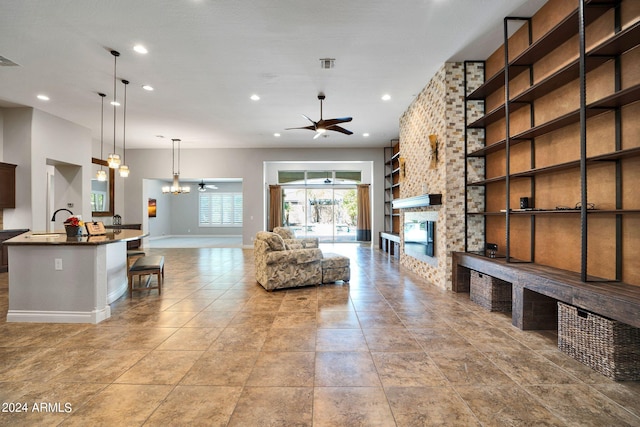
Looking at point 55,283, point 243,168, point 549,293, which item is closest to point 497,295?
point 549,293

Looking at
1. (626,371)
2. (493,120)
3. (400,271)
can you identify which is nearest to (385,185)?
(400,271)

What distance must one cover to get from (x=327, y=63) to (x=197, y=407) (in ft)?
15.1

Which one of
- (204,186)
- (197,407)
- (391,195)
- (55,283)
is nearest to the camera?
(197,407)

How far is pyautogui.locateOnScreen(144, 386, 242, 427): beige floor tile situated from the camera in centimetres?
179

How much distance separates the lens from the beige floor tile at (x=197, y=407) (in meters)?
1.79

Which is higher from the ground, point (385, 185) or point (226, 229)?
point (385, 185)

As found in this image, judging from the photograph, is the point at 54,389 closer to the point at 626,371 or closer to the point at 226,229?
the point at 626,371

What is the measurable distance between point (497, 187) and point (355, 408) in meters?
3.88

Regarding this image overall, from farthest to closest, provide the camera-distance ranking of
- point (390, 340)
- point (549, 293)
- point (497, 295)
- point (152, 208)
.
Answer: point (152, 208) < point (497, 295) < point (390, 340) < point (549, 293)

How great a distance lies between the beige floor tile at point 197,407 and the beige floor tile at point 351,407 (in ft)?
1.85

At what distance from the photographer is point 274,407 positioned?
1.92 meters

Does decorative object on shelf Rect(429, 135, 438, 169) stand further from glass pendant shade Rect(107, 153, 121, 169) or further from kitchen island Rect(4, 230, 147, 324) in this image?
glass pendant shade Rect(107, 153, 121, 169)

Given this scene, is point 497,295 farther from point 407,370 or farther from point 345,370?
point 345,370

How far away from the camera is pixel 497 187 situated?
448 cm
